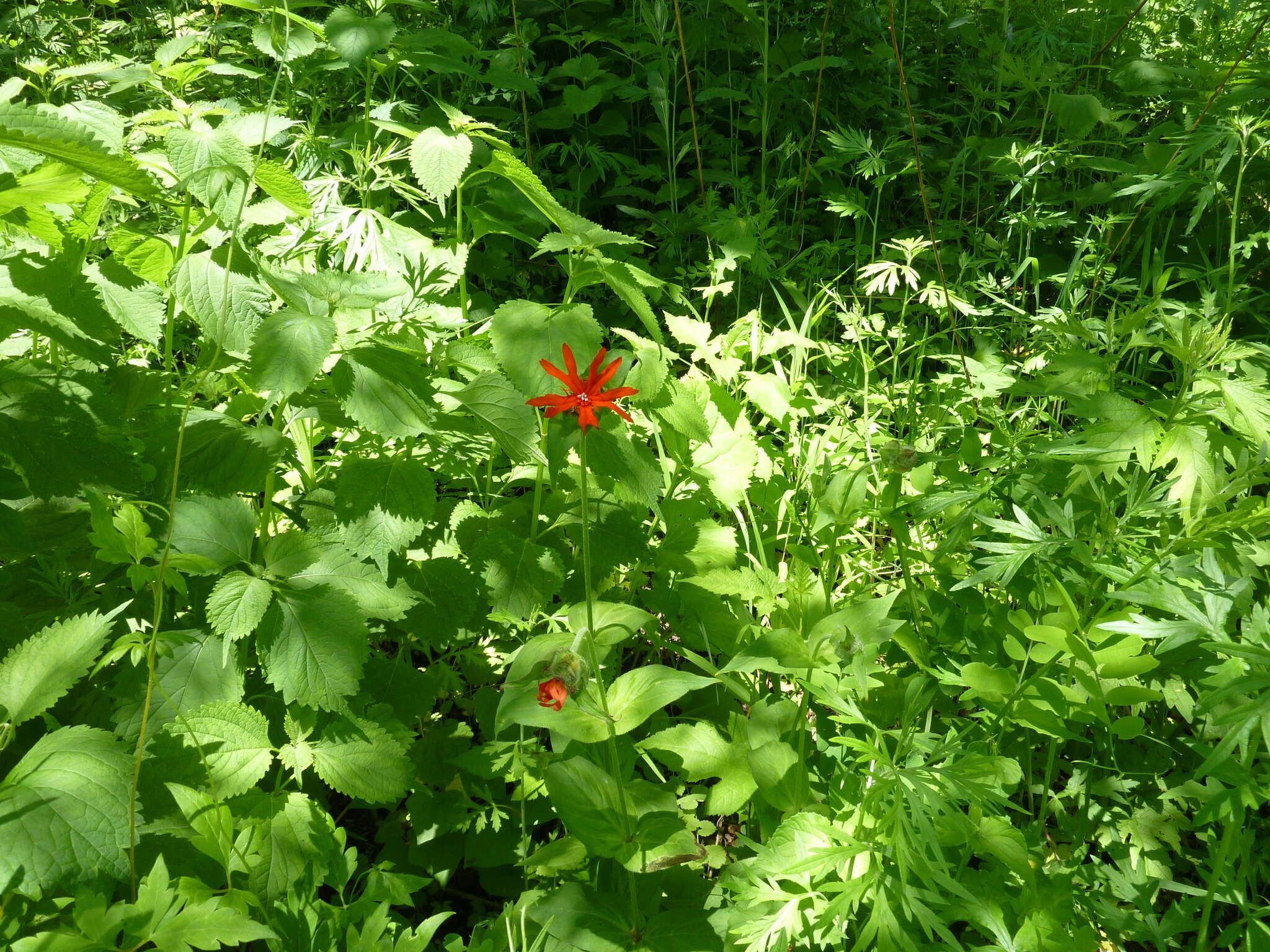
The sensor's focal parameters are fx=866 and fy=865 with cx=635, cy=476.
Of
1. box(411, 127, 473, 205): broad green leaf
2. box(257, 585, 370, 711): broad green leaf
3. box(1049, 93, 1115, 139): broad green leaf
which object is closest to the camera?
box(257, 585, 370, 711): broad green leaf

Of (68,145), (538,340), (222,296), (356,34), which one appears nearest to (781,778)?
(538,340)

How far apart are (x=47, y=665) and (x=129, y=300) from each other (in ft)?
1.90

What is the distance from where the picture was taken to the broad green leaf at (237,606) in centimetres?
114

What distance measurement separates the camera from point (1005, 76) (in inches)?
110

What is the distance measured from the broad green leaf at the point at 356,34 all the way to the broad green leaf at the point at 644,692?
1.43m

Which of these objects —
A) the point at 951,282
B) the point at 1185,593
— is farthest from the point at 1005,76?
the point at 1185,593

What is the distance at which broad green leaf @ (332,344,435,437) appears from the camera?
3.88 ft

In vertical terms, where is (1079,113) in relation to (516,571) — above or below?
above

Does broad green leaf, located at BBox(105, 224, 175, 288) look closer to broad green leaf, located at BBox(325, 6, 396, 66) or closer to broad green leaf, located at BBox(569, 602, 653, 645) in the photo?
broad green leaf, located at BBox(325, 6, 396, 66)

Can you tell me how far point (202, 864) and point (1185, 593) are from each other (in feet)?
4.54

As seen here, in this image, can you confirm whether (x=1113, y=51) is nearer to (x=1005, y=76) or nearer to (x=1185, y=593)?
(x=1005, y=76)

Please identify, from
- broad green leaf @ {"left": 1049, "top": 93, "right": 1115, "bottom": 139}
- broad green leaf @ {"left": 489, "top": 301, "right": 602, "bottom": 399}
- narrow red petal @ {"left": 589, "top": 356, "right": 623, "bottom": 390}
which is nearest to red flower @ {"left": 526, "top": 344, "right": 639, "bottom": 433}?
narrow red petal @ {"left": 589, "top": 356, "right": 623, "bottom": 390}

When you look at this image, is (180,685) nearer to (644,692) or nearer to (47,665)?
(47,665)

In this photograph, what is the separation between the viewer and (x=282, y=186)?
1.36 metres
